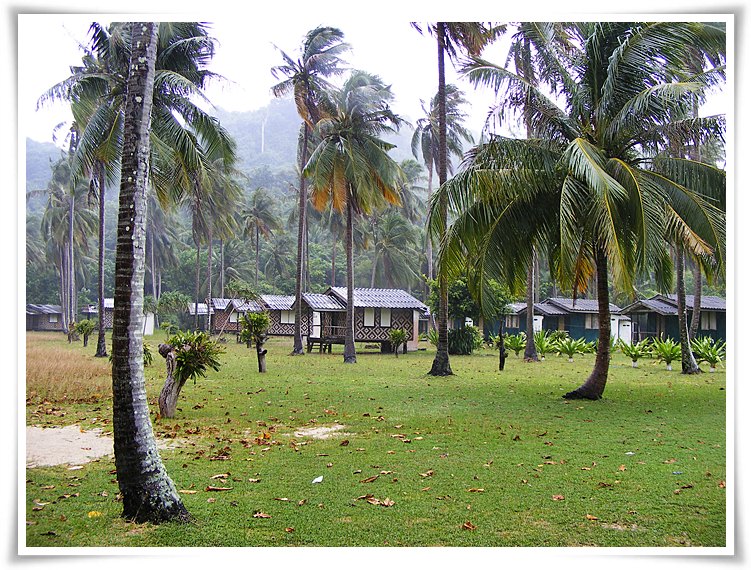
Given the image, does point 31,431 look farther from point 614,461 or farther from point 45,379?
point 614,461

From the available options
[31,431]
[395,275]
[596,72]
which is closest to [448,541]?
[31,431]

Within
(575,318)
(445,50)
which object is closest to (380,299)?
(575,318)

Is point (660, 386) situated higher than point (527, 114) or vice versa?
point (527, 114)

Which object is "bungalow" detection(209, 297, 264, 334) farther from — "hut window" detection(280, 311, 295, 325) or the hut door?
the hut door

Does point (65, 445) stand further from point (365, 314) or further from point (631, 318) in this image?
point (631, 318)

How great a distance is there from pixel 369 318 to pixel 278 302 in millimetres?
7045

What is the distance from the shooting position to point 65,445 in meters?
6.01

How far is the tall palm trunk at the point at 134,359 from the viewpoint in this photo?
4.02 m

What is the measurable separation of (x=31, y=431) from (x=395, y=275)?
32.9 metres

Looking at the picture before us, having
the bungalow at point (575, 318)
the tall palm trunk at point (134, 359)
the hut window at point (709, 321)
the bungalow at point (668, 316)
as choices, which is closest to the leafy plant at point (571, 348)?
the bungalow at point (668, 316)

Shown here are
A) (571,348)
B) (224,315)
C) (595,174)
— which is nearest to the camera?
(595,174)

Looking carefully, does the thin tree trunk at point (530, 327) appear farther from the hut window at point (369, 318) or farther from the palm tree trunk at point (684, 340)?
the hut window at point (369, 318)

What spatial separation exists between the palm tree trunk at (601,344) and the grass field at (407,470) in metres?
0.27
